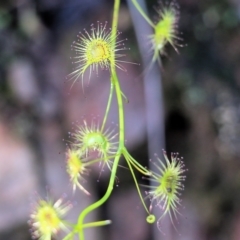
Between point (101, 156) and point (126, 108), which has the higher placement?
point (126, 108)

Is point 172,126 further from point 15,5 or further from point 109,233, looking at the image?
point 15,5

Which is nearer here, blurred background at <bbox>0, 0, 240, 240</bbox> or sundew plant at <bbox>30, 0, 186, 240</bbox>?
sundew plant at <bbox>30, 0, 186, 240</bbox>

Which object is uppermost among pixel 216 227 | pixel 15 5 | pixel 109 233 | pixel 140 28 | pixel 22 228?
pixel 15 5

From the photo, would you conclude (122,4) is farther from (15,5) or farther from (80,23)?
(15,5)

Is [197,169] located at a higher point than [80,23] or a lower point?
lower

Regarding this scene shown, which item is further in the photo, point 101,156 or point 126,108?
point 126,108

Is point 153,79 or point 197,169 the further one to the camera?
point 197,169

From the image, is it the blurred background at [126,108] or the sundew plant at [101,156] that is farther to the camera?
the blurred background at [126,108]

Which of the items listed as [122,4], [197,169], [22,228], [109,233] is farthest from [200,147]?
[22,228]
